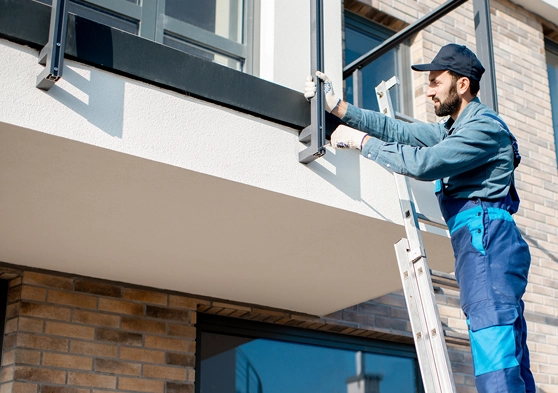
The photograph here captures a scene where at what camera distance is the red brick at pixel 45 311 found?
188 inches

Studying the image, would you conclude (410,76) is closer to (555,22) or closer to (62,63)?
(555,22)

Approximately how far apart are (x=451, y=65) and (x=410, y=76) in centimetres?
348

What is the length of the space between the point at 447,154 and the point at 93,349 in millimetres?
2611

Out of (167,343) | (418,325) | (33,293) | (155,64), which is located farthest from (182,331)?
(418,325)

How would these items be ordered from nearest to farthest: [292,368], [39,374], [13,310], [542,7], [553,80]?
[39,374] → [13,310] → [292,368] → [542,7] → [553,80]

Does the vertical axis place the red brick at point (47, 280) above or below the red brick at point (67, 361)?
above

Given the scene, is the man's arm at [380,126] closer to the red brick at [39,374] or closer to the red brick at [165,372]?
the red brick at [165,372]

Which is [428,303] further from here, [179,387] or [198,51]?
[179,387]

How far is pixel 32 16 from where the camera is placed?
3.48m

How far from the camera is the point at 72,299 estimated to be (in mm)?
4969

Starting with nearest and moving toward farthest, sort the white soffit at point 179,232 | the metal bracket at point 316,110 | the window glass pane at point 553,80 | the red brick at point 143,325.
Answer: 1. the white soffit at point 179,232
2. the metal bracket at point 316,110
3. the red brick at point 143,325
4. the window glass pane at point 553,80

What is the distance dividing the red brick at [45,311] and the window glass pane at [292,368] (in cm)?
102

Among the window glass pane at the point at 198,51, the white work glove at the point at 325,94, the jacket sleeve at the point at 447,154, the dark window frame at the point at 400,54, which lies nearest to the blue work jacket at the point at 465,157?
the jacket sleeve at the point at 447,154

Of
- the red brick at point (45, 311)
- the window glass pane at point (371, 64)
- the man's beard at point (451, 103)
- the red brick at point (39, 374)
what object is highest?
the window glass pane at point (371, 64)
